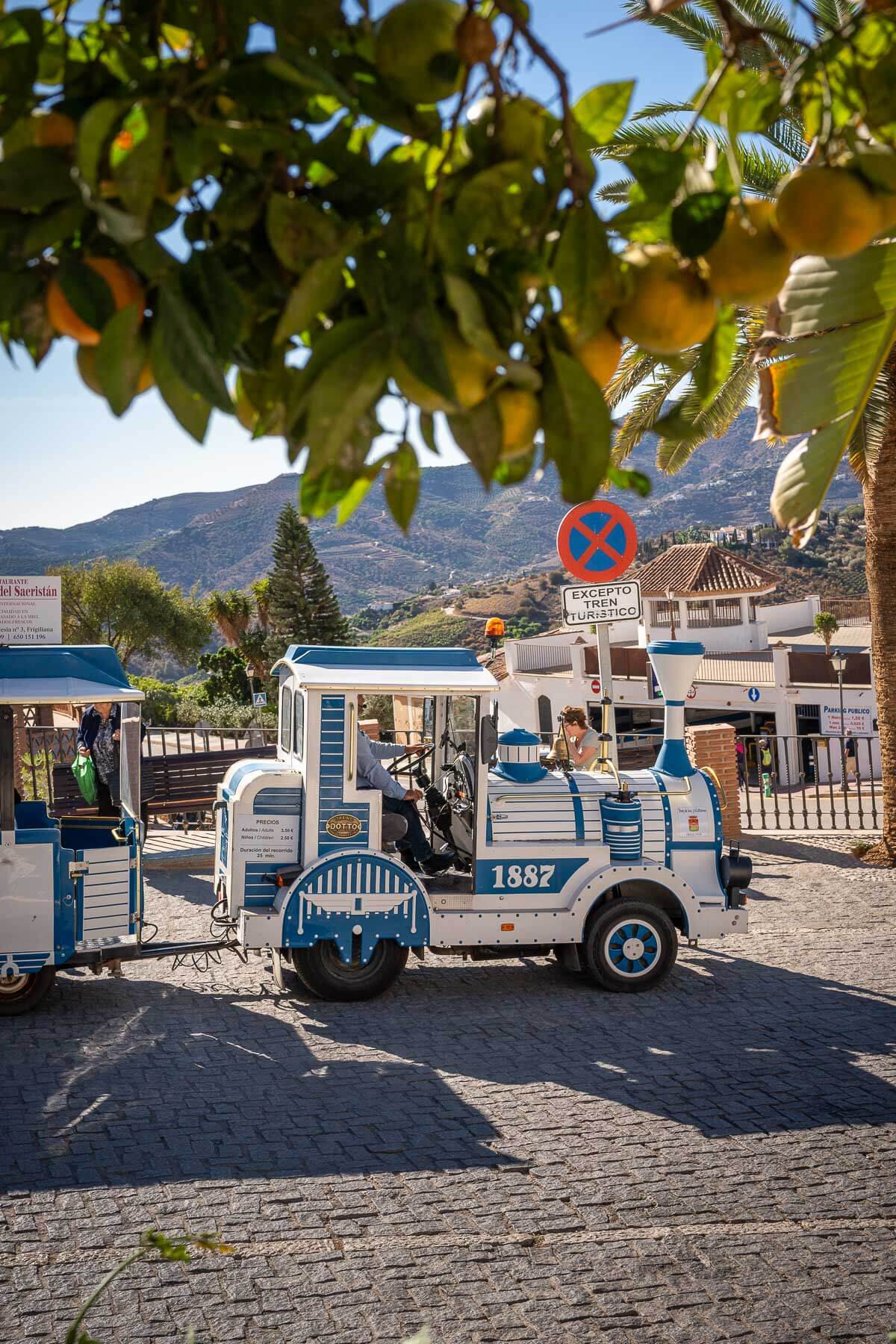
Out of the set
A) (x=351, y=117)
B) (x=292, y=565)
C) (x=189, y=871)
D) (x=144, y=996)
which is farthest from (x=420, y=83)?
(x=292, y=565)

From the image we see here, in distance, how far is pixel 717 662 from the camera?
4281 centimetres

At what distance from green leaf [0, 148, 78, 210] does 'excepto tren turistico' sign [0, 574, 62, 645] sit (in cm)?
1002

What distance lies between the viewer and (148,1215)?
5008mm

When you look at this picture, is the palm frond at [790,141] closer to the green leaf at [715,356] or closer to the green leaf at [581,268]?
the green leaf at [715,356]

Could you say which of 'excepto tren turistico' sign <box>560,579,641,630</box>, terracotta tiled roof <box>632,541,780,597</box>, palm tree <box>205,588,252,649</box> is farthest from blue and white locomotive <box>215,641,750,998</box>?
palm tree <box>205,588,252,649</box>

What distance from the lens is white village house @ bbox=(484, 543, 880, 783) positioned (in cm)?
3872

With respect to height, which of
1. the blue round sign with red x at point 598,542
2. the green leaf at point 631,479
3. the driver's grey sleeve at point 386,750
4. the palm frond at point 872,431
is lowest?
the driver's grey sleeve at point 386,750

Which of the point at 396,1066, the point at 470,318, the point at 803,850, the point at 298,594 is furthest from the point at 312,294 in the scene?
the point at 298,594

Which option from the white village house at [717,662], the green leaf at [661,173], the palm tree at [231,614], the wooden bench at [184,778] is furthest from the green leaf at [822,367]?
the palm tree at [231,614]

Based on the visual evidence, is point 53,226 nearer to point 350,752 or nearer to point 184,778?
point 350,752

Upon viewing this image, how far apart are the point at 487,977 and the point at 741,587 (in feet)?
140

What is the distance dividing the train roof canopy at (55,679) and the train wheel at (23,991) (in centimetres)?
179

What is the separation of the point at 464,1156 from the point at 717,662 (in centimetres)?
3844

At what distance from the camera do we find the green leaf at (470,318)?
110 cm
